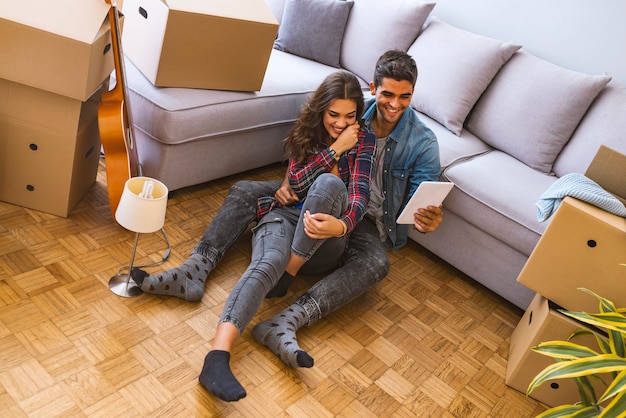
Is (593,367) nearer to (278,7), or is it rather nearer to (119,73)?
(119,73)

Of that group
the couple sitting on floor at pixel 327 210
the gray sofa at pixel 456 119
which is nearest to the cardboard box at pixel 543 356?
the gray sofa at pixel 456 119

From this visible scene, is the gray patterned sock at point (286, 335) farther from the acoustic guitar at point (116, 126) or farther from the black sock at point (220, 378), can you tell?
the acoustic guitar at point (116, 126)

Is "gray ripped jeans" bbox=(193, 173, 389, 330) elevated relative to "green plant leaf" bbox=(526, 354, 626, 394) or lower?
lower

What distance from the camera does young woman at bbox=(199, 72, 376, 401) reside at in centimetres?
178

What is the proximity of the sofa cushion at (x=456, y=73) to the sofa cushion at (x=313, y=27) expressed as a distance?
1.50 ft

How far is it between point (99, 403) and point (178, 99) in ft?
3.50

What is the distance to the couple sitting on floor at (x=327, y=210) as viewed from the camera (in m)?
1.79

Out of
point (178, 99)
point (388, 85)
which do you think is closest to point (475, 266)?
point (388, 85)

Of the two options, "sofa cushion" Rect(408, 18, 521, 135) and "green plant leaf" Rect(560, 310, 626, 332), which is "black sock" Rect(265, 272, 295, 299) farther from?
"sofa cushion" Rect(408, 18, 521, 135)

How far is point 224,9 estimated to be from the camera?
6.87 feet

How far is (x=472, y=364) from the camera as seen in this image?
201cm

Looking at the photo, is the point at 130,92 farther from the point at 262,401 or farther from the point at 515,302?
the point at 515,302

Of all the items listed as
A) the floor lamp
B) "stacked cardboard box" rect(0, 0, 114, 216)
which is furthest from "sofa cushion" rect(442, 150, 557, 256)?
"stacked cardboard box" rect(0, 0, 114, 216)

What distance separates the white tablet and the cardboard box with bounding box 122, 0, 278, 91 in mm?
765
